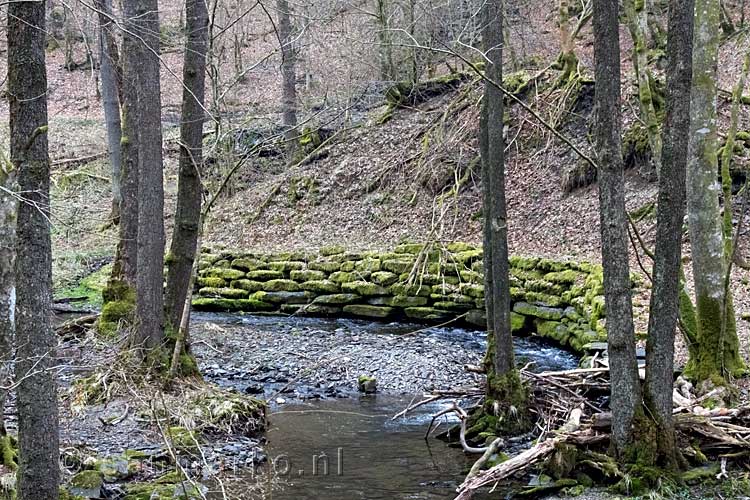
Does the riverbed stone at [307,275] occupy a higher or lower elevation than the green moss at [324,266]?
lower

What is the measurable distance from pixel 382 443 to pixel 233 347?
5.24 metres

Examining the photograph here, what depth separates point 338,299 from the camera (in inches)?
608

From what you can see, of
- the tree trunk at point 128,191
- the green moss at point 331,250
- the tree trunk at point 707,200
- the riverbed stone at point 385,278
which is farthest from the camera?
the green moss at point 331,250

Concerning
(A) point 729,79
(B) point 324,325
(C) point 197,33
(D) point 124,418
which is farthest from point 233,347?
(A) point 729,79

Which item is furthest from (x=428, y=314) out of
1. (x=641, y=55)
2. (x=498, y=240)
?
(x=641, y=55)

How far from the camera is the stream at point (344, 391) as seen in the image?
6.77 meters

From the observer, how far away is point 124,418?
7.86m

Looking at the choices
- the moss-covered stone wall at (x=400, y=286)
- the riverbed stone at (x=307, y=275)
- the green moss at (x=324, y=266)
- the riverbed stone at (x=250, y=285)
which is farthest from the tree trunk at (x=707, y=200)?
the riverbed stone at (x=250, y=285)

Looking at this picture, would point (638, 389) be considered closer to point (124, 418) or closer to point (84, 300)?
point (124, 418)

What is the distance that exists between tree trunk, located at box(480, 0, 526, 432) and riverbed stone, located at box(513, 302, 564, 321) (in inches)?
200

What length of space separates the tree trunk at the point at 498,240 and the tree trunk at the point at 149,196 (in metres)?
3.92

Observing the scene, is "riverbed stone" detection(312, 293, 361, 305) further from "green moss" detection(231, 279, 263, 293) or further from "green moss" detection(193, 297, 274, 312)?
"green moss" detection(231, 279, 263, 293)

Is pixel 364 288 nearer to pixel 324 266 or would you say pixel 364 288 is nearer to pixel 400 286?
pixel 400 286

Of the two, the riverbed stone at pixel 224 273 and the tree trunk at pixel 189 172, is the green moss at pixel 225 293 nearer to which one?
the riverbed stone at pixel 224 273
